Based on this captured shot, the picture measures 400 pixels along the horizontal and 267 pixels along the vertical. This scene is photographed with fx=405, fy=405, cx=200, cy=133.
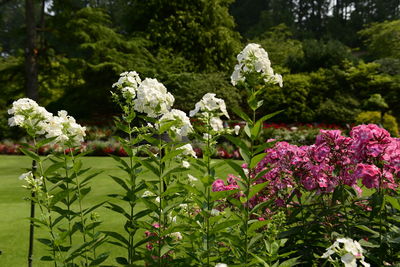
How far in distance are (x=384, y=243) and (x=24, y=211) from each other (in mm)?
5127

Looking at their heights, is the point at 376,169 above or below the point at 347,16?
below

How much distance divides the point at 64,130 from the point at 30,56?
14.3 metres

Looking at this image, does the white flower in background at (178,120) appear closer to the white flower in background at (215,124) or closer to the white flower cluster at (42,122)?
the white flower in background at (215,124)

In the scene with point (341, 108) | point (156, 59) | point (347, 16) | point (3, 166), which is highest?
point (347, 16)

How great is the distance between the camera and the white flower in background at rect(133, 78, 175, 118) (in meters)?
2.40

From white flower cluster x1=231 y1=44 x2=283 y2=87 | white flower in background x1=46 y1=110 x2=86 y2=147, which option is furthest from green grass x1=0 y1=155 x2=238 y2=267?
white flower cluster x1=231 y1=44 x2=283 y2=87

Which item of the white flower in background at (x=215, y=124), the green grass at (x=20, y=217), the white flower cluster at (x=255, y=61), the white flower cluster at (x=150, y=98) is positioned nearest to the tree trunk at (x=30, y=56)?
the green grass at (x=20, y=217)

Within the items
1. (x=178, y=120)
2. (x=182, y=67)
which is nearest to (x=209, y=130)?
(x=178, y=120)

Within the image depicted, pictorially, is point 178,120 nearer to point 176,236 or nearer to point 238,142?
point 238,142

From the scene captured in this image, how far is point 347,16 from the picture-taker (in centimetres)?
4562

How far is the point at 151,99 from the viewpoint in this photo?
2398mm

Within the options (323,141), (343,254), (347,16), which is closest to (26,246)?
(323,141)

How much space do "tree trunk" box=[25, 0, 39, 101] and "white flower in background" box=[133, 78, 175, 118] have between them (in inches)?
566

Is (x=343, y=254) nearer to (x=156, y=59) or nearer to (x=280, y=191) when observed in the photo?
(x=280, y=191)
